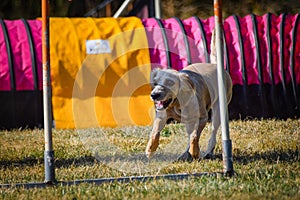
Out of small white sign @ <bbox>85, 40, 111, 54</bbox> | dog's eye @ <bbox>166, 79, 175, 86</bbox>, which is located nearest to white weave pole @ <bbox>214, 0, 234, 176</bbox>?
dog's eye @ <bbox>166, 79, 175, 86</bbox>

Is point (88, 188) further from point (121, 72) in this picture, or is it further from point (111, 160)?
point (121, 72)

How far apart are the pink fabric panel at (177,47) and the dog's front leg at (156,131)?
323 cm

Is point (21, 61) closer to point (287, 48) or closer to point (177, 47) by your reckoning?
point (177, 47)

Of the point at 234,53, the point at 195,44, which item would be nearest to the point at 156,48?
the point at 195,44

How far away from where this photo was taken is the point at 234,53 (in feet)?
26.9

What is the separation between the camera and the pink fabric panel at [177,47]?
8.13 m

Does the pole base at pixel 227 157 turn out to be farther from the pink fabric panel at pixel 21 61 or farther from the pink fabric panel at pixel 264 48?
the pink fabric panel at pixel 21 61

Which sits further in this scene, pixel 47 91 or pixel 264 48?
pixel 264 48

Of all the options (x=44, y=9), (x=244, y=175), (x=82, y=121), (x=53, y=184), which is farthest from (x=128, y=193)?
(x=82, y=121)

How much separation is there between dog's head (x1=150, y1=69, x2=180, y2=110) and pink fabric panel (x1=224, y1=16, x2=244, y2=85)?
11.0 ft

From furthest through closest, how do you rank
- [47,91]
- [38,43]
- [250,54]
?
[250,54] → [38,43] → [47,91]

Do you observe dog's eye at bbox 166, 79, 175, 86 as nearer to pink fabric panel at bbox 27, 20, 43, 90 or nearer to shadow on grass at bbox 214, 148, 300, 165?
shadow on grass at bbox 214, 148, 300, 165

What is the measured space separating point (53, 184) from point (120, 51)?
437 centimetres

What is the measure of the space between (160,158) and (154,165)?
1.06 ft
